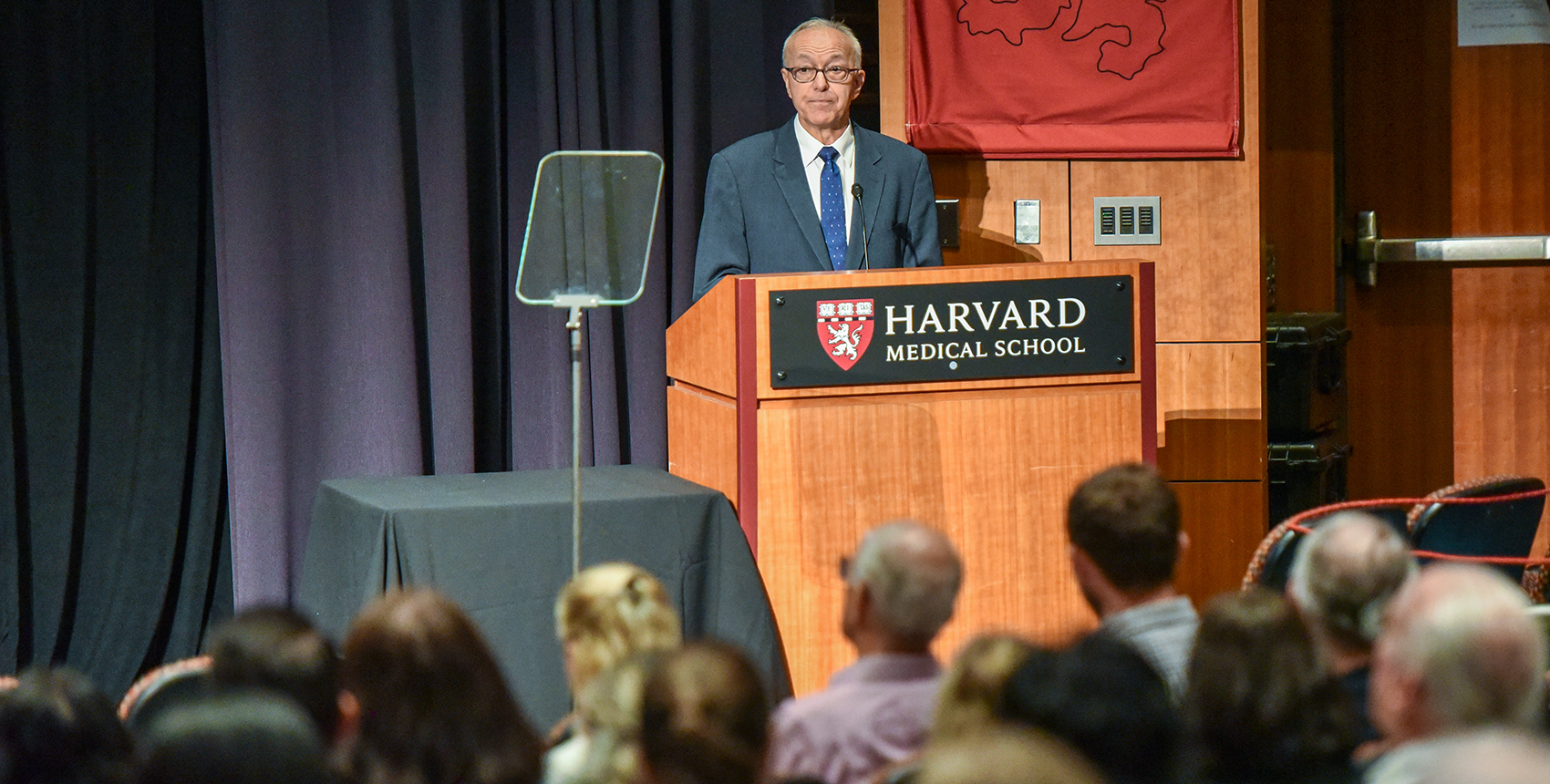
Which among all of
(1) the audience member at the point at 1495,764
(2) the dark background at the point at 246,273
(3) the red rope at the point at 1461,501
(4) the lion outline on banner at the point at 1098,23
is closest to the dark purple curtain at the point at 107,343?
(2) the dark background at the point at 246,273

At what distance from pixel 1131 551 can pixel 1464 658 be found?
2.35 feet

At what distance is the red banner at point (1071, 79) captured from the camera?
4656 millimetres

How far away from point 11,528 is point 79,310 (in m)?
0.60

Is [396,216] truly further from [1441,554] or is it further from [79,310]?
[1441,554]

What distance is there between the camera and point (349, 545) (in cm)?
326

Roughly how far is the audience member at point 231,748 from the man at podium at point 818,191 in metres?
2.49

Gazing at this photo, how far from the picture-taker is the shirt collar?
13.0 feet

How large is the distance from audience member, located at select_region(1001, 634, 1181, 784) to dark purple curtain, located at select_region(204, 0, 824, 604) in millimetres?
3101

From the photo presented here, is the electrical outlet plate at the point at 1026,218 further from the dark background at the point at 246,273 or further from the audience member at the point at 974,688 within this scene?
the audience member at the point at 974,688

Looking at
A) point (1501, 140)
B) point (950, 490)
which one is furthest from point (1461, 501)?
point (1501, 140)

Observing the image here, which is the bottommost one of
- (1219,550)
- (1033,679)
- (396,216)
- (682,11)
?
(1219,550)

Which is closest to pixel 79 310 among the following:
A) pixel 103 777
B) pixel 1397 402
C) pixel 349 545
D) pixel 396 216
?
pixel 396 216

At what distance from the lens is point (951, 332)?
3.24 meters

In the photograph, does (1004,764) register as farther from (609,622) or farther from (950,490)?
(950,490)
